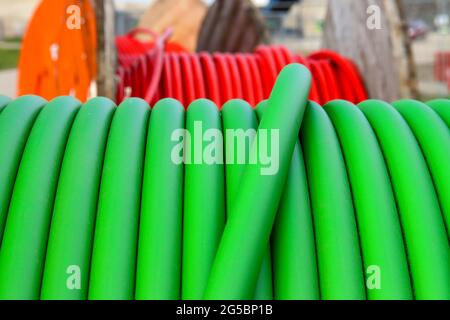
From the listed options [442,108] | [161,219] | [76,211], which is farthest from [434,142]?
[76,211]

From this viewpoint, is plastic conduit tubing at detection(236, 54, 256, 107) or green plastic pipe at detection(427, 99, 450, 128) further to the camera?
plastic conduit tubing at detection(236, 54, 256, 107)

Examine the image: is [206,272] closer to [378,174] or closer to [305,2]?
[378,174]

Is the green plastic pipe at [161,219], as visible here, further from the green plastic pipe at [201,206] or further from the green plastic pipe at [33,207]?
the green plastic pipe at [33,207]

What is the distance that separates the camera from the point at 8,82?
24.7ft

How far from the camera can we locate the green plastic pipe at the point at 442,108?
1022 millimetres

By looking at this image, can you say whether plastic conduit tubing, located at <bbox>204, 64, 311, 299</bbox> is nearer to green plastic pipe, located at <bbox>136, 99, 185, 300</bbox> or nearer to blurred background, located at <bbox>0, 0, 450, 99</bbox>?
green plastic pipe, located at <bbox>136, 99, 185, 300</bbox>

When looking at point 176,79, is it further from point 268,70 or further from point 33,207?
point 33,207

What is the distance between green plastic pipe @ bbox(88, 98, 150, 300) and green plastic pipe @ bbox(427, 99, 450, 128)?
0.49 m

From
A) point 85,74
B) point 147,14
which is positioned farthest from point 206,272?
point 147,14

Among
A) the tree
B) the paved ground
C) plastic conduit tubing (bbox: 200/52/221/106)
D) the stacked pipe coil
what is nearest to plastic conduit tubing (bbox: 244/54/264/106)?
the stacked pipe coil

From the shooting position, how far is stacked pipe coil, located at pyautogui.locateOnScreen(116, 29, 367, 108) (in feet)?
7.23

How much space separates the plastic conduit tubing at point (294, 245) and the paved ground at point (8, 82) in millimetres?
5768

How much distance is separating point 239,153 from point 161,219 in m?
0.16

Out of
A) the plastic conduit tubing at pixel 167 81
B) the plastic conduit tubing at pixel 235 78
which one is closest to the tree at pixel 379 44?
the plastic conduit tubing at pixel 235 78
